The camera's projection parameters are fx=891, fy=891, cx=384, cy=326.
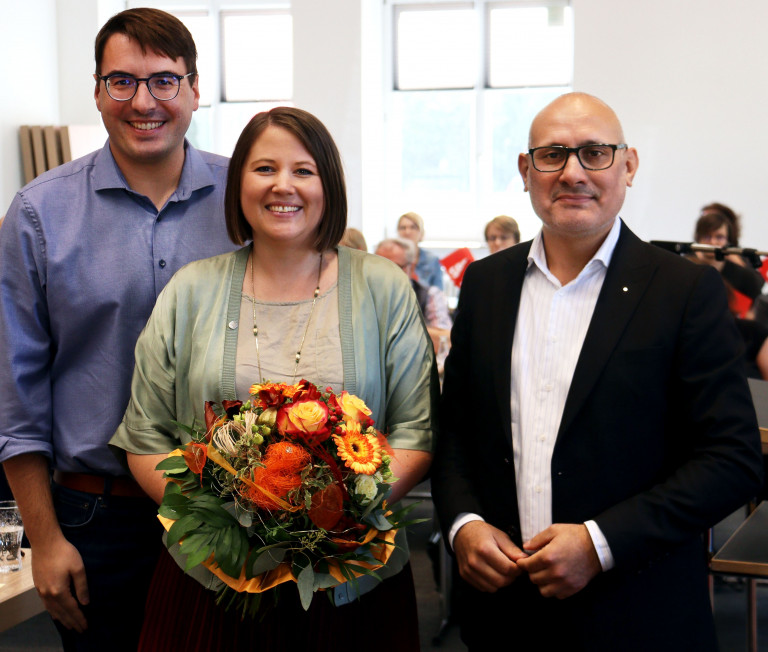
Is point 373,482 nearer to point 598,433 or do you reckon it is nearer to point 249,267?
point 598,433

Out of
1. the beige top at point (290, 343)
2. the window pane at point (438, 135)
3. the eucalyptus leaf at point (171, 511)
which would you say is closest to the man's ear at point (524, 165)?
the beige top at point (290, 343)

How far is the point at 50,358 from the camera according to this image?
2.15m

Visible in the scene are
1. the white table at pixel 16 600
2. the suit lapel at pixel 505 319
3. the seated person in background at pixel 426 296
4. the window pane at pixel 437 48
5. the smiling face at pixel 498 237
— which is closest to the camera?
the suit lapel at pixel 505 319

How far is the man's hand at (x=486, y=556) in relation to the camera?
70.5 inches

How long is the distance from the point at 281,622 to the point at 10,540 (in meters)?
1.12

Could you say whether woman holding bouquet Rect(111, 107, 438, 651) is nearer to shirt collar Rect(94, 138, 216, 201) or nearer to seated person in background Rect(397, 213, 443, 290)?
shirt collar Rect(94, 138, 216, 201)

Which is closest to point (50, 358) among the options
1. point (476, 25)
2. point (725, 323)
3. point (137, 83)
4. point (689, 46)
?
point (137, 83)

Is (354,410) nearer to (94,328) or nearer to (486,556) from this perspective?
(486,556)

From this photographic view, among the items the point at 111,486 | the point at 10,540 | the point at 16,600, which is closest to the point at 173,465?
the point at 111,486

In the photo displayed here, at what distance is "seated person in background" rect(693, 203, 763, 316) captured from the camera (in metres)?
4.71

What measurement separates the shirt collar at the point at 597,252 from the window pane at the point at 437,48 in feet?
30.9

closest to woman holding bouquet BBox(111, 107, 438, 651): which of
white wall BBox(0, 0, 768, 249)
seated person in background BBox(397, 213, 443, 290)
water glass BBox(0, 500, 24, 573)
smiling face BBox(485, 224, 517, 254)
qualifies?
water glass BBox(0, 500, 24, 573)

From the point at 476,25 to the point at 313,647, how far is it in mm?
10158

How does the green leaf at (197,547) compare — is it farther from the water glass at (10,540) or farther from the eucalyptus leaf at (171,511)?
the water glass at (10,540)
